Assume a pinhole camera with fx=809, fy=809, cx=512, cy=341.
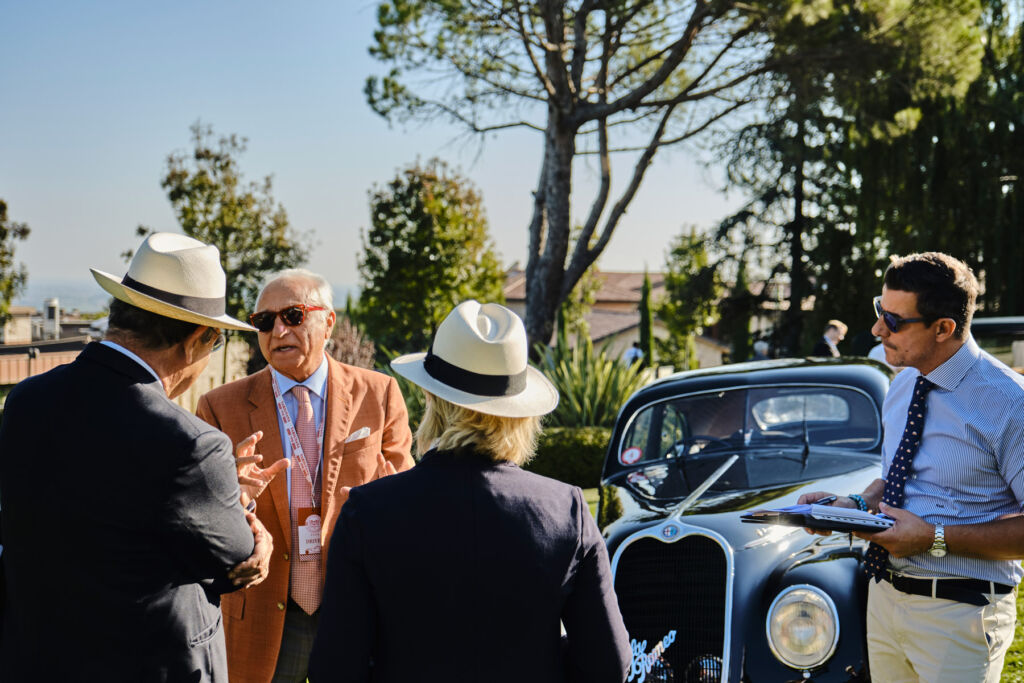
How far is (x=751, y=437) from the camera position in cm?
501

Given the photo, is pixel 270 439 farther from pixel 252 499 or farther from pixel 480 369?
pixel 480 369

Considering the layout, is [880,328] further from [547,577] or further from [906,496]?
[547,577]

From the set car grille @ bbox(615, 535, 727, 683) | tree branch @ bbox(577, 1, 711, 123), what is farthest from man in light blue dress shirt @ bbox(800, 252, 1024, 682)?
tree branch @ bbox(577, 1, 711, 123)

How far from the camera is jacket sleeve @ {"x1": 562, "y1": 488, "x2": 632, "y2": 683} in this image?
6.36 feet

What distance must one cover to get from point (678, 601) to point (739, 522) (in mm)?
482

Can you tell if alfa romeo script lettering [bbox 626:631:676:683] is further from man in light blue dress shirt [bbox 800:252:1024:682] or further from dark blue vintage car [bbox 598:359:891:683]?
man in light blue dress shirt [bbox 800:252:1024:682]

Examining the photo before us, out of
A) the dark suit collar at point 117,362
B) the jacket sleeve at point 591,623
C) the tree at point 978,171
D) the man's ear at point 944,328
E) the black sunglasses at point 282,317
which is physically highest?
the tree at point 978,171

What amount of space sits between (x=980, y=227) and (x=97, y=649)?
21.8 metres

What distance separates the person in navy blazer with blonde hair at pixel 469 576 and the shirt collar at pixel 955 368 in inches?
57.2

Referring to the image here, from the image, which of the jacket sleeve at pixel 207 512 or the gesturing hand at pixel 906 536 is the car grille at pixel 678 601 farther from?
the jacket sleeve at pixel 207 512

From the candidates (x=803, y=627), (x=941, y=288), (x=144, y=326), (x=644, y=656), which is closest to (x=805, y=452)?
(x=803, y=627)

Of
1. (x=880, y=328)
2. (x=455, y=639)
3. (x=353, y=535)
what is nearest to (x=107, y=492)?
(x=353, y=535)

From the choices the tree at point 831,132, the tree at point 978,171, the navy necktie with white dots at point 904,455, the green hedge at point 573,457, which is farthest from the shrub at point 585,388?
the tree at point 978,171

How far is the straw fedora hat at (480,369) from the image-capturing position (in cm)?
Result: 199
